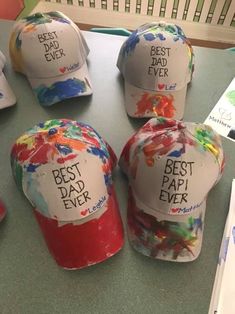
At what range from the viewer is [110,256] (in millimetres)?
501

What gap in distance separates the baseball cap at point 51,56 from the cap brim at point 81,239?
29cm

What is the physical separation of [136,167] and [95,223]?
103mm

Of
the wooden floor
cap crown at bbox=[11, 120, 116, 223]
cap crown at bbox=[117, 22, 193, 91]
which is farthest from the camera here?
the wooden floor

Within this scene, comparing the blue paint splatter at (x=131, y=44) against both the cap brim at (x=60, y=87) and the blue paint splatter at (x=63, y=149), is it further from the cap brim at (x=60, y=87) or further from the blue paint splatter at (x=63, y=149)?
the blue paint splatter at (x=63, y=149)

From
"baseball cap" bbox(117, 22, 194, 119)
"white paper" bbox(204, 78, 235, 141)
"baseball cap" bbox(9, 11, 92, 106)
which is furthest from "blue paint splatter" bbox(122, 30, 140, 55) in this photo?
"white paper" bbox(204, 78, 235, 141)

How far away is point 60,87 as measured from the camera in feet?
2.24

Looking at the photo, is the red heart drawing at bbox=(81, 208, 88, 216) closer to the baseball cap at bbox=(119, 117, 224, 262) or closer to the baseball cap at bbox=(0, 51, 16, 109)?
the baseball cap at bbox=(119, 117, 224, 262)

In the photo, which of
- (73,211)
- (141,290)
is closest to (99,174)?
(73,211)

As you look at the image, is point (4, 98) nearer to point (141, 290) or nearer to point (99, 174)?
point (99, 174)

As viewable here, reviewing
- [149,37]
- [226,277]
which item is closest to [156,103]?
[149,37]

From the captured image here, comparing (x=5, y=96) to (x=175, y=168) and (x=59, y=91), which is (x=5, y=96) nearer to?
(x=59, y=91)

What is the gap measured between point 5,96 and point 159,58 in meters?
0.32

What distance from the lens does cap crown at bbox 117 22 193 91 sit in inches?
25.0

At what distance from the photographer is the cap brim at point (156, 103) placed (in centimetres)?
65
